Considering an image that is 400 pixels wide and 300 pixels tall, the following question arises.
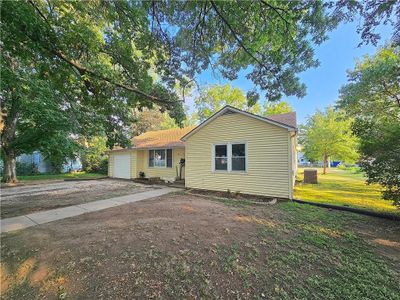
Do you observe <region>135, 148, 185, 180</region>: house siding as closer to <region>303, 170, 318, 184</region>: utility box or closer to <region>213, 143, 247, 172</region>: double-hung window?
<region>213, 143, 247, 172</region>: double-hung window

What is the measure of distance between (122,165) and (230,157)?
1058 cm

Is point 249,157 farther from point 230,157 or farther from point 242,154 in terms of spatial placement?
point 230,157

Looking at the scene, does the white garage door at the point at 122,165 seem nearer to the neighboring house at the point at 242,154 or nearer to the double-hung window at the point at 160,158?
the double-hung window at the point at 160,158

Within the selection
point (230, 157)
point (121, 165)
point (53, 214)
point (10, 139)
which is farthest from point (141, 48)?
point (121, 165)

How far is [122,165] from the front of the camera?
1599 cm

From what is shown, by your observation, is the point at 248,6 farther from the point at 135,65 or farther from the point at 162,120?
the point at 162,120

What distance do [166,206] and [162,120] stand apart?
23.9 meters

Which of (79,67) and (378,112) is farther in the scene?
(378,112)

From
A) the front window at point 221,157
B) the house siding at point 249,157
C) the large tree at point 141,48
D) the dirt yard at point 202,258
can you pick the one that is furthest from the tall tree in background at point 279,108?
the dirt yard at point 202,258

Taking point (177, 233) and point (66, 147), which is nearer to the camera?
point (177, 233)

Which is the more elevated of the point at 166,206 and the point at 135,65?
the point at 135,65

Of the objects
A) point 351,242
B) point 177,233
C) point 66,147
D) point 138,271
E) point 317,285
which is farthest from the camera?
point 66,147

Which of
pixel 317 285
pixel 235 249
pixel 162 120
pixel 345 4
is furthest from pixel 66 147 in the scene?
pixel 162 120

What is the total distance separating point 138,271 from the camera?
288 centimetres
